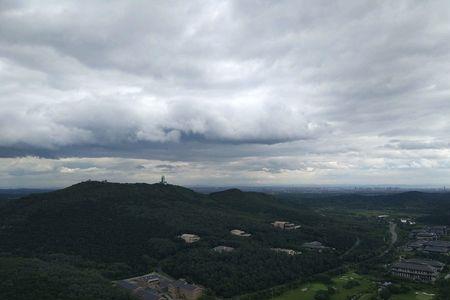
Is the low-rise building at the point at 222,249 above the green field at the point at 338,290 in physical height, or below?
above

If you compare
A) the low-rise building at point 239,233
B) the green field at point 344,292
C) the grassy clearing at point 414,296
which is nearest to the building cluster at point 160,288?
the green field at point 344,292

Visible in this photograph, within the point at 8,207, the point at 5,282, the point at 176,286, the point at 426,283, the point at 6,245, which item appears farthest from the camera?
the point at 8,207

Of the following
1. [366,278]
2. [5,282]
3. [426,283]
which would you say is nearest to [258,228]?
[366,278]

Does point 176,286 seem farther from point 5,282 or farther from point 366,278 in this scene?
point 366,278

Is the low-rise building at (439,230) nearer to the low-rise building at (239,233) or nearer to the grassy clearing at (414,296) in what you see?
the low-rise building at (239,233)

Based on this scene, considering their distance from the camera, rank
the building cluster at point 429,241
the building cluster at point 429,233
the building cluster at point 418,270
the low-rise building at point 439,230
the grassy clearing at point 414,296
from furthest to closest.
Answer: the low-rise building at point 439,230 < the building cluster at point 429,233 < the building cluster at point 429,241 < the building cluster at point 418,270 < the grassy clearing at point 414,296

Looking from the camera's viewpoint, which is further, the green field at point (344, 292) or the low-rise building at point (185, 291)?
the low-rise building at point (185, 291)
